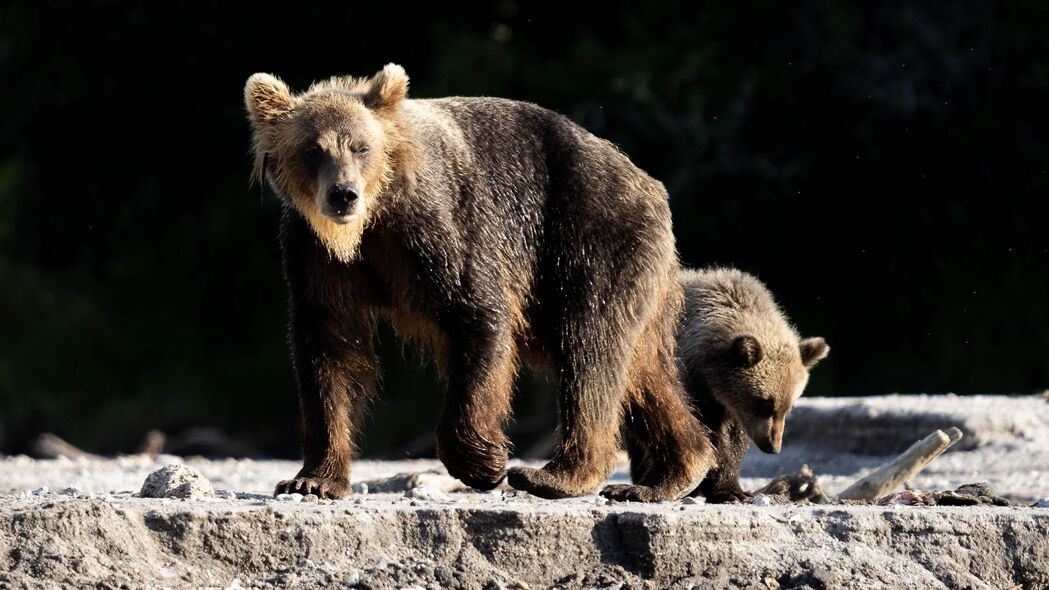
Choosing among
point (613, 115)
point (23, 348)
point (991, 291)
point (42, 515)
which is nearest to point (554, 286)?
point (42, 515)

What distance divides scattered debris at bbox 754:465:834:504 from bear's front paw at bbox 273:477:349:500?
212 centimetres

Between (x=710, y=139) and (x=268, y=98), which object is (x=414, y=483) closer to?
(x=268, y=98)

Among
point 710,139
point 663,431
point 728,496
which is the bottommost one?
point 710,139

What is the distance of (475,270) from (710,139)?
10301 millimetres

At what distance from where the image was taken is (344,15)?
17156mm

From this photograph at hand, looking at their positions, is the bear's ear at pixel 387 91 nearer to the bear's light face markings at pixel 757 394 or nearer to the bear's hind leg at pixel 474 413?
the bear's hind leg at pixel 474 413

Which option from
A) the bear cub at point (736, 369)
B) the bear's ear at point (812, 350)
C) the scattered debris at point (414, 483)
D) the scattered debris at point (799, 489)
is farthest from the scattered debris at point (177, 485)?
the bear's ear at point (812, 350)

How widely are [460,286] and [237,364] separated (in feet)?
44.9

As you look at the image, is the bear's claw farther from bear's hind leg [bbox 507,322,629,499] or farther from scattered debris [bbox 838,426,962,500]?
scattered debris [bbox 838,426,962,500]

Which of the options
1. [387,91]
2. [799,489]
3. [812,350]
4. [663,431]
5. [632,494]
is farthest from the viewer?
[812,350]

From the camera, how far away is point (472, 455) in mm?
6191

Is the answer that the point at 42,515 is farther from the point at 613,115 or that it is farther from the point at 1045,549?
the point at 613,115

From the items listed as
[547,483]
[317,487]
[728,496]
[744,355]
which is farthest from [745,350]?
[317,487]

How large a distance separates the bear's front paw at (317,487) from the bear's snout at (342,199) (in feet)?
3.36
